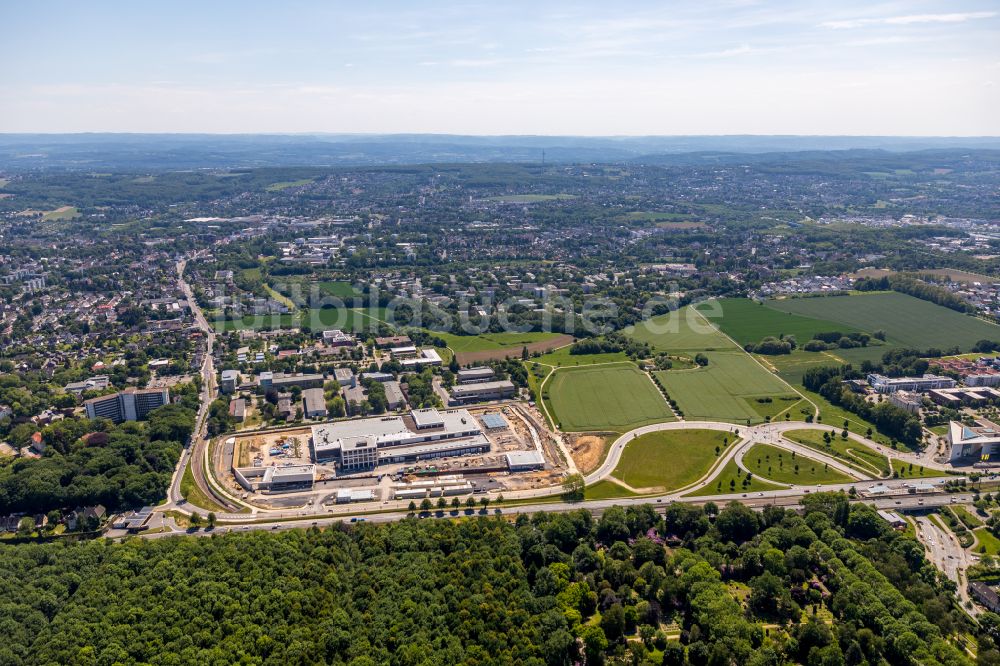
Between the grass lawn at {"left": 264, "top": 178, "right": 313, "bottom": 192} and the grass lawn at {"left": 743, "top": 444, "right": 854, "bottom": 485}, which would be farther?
the grass lawn at {"left": 264, "top": 178, "right": 313, "bottom": 192}

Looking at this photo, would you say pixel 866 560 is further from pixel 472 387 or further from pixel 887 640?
pixel 472 387

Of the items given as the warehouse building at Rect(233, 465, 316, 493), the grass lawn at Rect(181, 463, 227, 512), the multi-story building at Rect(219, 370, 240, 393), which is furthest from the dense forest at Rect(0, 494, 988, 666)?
the multi-story building at Rect(219, 370, 240, 393)

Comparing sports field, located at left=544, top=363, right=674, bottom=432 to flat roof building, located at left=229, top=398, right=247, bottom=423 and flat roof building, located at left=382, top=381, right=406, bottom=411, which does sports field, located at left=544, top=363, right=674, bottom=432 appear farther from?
flat roof building, located at left=229, top=398, right=247, bottom=423

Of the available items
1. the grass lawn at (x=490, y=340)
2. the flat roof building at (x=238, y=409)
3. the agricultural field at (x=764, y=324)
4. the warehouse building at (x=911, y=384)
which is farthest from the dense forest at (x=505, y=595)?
the agricultural field at (x=764, y=324)

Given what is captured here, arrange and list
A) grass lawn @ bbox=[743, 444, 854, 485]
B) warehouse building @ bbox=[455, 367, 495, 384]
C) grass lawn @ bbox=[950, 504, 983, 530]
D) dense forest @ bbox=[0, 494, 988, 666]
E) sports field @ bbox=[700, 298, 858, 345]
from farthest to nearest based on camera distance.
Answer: sports field @ bbox=[700, 298, 858, 345] → warehouse building @ bbox=[455, 367, 495, 384] → grass lawn @ bbox=[743, 444, 854, 485] → grass lawn @ bbox=[950, 504, 983, 530] → dense forest @ bbox=[0, 494, 988, 666]

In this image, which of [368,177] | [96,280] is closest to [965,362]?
[96,280]

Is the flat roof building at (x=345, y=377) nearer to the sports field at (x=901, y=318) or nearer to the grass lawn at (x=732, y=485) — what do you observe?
the grass lawn at (x=732, y=485)

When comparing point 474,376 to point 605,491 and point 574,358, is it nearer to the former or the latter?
point 574,358
